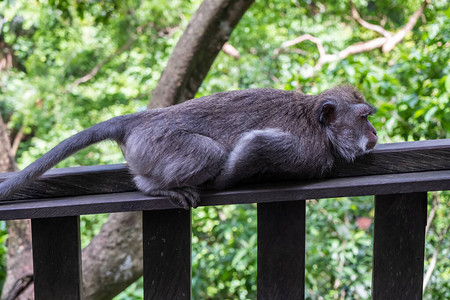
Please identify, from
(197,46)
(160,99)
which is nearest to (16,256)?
(160,99)

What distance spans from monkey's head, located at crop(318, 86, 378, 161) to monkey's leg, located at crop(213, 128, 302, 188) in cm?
18

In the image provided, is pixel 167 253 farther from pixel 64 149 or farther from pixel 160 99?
pixel 160 99

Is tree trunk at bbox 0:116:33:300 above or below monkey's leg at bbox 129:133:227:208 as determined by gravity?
below

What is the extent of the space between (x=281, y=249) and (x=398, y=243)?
0.33m

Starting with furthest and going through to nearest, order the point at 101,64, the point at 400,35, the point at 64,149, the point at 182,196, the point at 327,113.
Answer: the point at 101,64
the point at 400,35
the point at 327,113
the point at 64,149
the point at 182,196

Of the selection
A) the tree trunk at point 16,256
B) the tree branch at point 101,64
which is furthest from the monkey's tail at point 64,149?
the tree branch at point 101,64

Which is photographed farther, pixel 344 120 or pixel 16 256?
pixel 16 256

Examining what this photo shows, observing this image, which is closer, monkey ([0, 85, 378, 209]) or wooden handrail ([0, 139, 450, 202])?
wooden handrail ([0, 139, 450, 202])

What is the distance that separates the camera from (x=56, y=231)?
147 centimetres

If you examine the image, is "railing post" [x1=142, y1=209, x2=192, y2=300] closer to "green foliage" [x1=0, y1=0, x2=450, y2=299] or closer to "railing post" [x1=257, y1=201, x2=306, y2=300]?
"railing post" [x1=257, y1=201, x2=306, y2=300]

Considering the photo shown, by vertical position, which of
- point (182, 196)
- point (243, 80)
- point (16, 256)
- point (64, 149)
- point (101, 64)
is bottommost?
point (16, 256)

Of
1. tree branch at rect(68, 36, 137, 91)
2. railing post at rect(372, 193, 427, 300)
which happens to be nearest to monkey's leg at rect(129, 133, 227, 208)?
railing post at rect(372, 193, 427, 300)

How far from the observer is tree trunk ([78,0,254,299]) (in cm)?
292

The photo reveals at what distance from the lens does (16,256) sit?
3045 mm
